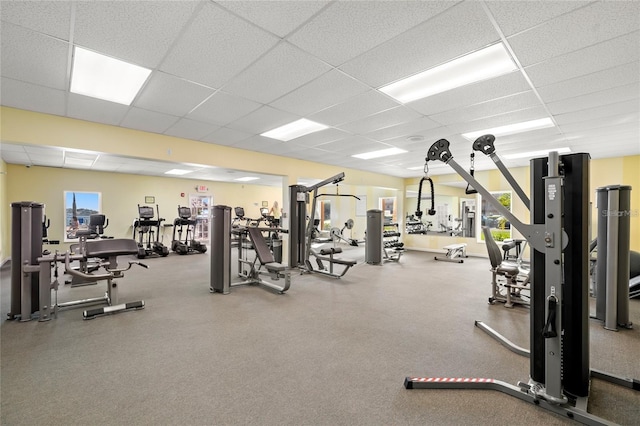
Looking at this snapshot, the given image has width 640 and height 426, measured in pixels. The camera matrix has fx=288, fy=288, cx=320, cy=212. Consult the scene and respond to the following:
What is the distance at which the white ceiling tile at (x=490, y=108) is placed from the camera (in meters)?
→ 3.35

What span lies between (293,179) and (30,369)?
554 cm

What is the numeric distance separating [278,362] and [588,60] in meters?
3.70

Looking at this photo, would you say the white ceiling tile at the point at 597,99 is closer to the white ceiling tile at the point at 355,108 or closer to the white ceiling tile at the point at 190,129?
the white ceiling tile at the point at 355,108

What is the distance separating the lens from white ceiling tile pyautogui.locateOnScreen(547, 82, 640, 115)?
3.10 metres

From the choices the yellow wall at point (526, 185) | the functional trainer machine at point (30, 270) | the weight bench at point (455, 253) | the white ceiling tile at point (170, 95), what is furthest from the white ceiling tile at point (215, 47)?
the weight bench at point (455, 253)

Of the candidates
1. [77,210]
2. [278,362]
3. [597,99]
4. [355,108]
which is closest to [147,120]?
[355,108]

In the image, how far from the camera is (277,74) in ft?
9.34

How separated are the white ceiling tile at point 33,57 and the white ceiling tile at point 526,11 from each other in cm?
330

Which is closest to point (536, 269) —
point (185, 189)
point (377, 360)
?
point (377, 360)

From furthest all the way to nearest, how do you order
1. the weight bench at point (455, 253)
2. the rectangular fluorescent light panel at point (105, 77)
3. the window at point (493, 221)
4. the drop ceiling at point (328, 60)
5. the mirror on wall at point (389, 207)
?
the mirror on wall at point (389, 207)
the window at point (493, 221)
the weight bench at point (455, 253)
the rectangular fluorescent light panel at point (105, 77)
the drop ceiling at point (328, 60)

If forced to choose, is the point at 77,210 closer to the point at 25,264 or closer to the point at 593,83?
the point at 25,264

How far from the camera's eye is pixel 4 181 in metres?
7.19

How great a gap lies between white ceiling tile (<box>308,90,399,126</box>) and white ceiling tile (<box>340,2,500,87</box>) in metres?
0.47

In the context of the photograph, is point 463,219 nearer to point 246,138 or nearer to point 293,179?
point 293,179
